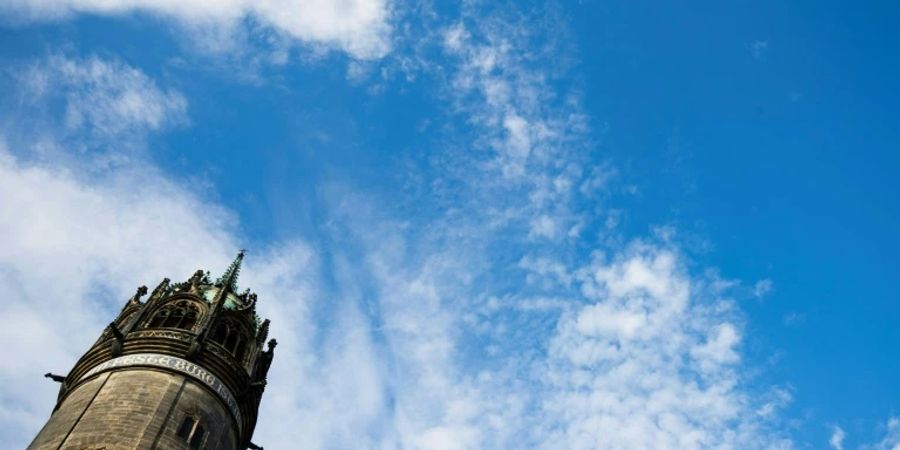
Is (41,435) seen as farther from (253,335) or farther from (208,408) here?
(253,335)

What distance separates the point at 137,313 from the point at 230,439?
342 inches

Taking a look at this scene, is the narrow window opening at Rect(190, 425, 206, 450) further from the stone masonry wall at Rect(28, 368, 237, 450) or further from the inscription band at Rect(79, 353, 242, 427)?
the inscription band at Rect(79, 353, 242, 427)

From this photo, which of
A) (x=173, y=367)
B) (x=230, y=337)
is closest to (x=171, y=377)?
(x=173, y=367)

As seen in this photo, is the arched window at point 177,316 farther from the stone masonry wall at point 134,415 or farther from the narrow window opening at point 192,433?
the narrow window opening at point 192,433

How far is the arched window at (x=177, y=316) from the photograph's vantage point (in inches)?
1521

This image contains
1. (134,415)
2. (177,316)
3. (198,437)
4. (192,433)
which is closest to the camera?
(134,415)

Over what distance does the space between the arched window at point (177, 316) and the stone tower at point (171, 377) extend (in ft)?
0.16

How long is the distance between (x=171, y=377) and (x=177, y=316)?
5693 mm

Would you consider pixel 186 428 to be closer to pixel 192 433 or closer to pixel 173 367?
pixel 192 433

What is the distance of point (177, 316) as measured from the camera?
39.5 meters

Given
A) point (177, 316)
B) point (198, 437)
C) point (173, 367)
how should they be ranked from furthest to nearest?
point (177, 316)
point (173, 367)
point (198, 437)

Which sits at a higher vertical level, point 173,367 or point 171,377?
point 173,367

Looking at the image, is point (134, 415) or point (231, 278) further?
point (231, 278)

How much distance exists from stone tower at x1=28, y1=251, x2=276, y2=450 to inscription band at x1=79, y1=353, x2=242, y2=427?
0.15ft
